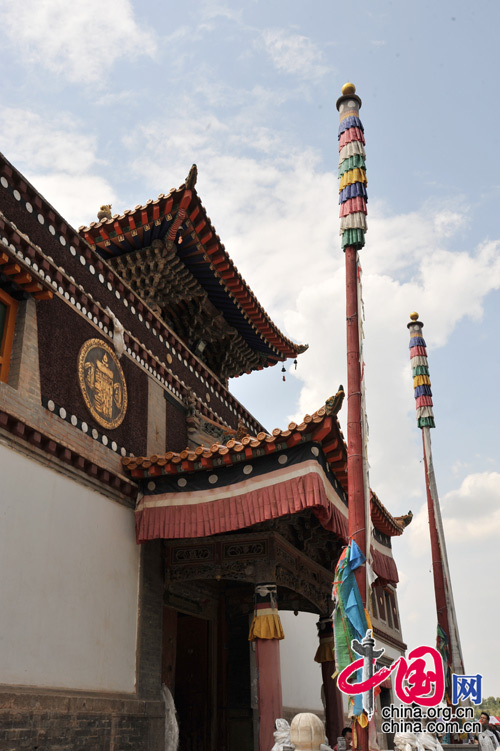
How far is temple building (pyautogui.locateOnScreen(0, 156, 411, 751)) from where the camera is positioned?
7.21 meters

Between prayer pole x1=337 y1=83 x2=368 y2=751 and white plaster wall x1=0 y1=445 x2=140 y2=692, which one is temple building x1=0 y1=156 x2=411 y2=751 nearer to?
white plaster wall x1=0 y1=445 x2=140 y2=692

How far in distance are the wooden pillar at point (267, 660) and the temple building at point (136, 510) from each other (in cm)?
3

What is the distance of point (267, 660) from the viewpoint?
860 centimetres

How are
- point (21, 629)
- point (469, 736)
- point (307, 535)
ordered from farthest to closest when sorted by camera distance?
1. point (469, 736)
2. point (307, 535)
3. point (21, 629)

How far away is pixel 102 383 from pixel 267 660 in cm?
458

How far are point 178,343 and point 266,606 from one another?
5273mm

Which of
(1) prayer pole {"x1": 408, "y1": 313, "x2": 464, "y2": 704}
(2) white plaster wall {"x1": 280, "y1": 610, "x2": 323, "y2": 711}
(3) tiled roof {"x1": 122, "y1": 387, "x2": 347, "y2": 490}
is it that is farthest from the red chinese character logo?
(1) prayer pole {"x1": 408, "y1": 313, "x2": 464, "y2": 704}

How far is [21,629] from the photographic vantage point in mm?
6730

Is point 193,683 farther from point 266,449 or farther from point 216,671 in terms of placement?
point 266,449

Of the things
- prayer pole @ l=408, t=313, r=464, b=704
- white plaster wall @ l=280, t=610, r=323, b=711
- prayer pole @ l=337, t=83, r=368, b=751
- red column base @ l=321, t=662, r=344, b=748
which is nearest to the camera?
prayer pole @ l=337, t=83, r=368, b=751

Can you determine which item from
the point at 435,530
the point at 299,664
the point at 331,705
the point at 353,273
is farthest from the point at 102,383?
the point at 435,530

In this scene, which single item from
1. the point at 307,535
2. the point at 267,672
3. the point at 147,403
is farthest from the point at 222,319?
the point at 267,672

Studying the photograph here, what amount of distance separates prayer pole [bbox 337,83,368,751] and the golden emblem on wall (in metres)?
3.94

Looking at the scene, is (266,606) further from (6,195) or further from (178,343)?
(6,195)
